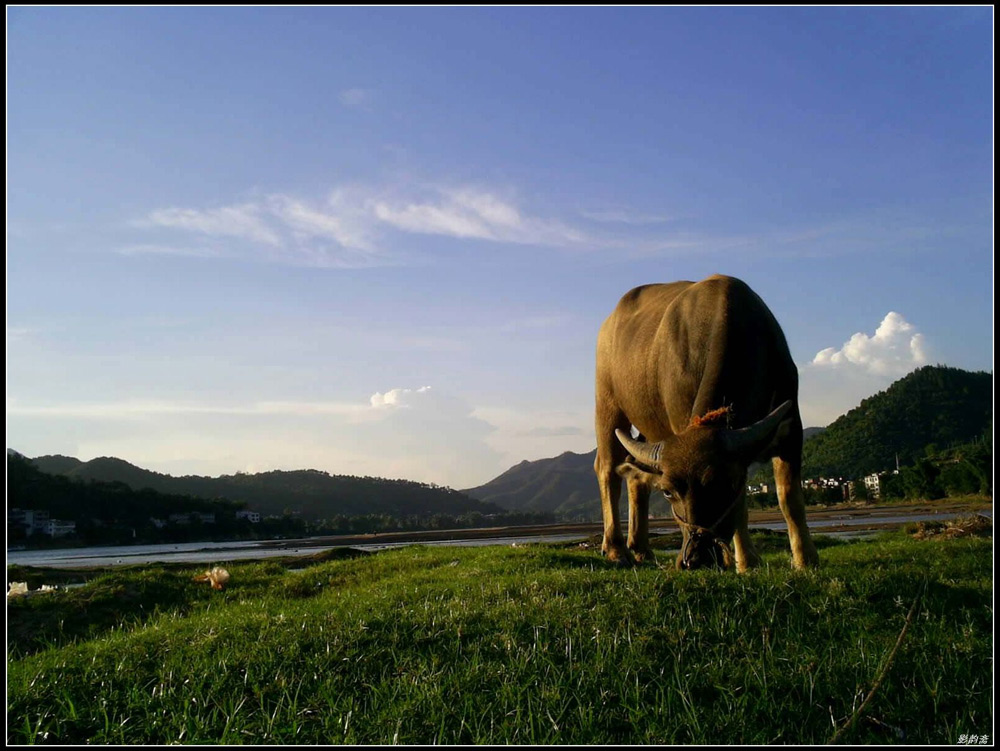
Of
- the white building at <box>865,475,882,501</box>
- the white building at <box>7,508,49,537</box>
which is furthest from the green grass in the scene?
the white building at <box>865,475,882,501</box>

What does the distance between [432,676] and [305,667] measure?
102 cm

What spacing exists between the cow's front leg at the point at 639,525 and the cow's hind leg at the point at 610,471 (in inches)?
7.5

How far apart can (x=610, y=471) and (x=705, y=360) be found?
15.1ft

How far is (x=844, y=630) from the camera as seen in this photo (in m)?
5.41

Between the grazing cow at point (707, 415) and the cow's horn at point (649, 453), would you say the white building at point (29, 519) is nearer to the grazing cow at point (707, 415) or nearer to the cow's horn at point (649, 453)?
the grazing cow at point (707, 415)

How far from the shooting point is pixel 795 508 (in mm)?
9156

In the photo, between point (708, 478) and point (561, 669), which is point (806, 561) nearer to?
point (708, 478)

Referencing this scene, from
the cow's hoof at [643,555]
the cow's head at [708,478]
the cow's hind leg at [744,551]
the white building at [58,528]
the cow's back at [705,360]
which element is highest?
the cow's back at [705,360]

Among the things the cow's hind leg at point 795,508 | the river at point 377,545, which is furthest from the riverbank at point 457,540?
the cow's hind leg at point 795,508

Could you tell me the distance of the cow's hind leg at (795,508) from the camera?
29.6 ft

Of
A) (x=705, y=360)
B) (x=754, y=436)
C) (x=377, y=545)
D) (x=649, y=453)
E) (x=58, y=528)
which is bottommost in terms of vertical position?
(x=58, y=528)

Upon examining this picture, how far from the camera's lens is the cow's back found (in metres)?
8.61

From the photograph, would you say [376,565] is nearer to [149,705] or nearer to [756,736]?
[149,705]

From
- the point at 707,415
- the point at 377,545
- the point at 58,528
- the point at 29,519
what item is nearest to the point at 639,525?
the point at 707,415
